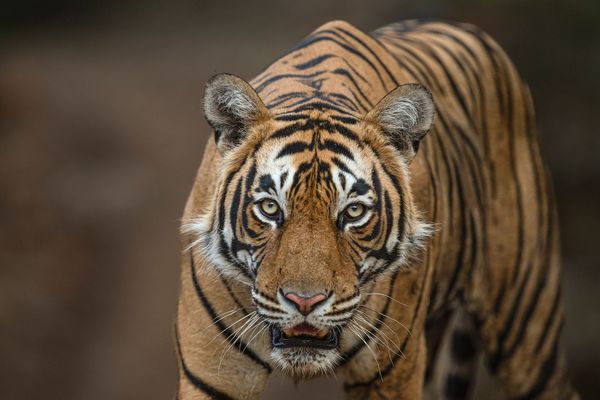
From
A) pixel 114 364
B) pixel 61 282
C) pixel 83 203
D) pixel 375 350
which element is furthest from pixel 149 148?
pixel 375 350

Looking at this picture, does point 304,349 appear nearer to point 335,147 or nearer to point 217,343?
point 217,343

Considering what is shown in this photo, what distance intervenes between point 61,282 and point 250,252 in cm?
574

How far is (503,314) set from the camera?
420 cm

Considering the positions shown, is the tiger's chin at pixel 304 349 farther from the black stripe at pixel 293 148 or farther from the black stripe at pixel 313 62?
the black stripe at pixel 313 62

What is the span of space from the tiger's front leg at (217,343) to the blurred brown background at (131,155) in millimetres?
4107

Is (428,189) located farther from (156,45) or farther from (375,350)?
(156,45)

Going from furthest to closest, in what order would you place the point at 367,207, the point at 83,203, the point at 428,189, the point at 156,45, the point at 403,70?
the point at 156,45, the point at 83,203, the point at 403,70, the point at 428,189, the point at 367,207

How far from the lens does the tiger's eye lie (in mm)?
2771

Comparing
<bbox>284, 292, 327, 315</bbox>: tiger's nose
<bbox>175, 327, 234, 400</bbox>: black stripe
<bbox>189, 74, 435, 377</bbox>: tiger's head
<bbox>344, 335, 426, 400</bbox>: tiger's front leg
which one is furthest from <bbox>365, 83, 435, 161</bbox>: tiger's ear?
<bbox>175, 327, 234, 400</bbox>: black stripe

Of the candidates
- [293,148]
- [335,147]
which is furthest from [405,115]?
[293,148]

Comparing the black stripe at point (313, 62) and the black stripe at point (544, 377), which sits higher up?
the black stripe at point (313, 62)

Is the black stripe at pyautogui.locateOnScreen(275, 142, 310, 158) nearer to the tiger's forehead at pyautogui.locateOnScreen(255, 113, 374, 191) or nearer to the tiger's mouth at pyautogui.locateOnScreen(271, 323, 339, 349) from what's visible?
the tiger's forehead at pyautogui.locateOnScreen(255, 113, 374, 191)

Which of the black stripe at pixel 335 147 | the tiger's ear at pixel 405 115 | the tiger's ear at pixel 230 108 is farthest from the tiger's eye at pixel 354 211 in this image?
the tiger's ear at pixel 230 108

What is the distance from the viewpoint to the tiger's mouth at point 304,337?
2793mm
